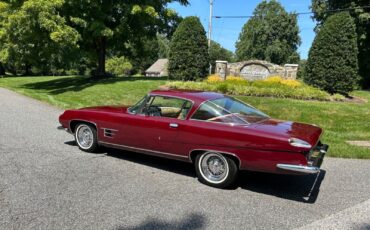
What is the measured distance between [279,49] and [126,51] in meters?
36.9

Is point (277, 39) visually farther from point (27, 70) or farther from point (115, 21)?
point (115, 21)

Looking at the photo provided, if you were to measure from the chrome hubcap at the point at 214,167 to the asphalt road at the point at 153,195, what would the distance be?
19 centimetres

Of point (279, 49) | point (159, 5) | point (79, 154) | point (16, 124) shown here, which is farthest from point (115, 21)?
point (279, 49)

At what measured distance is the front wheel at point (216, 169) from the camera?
5148 millimetres

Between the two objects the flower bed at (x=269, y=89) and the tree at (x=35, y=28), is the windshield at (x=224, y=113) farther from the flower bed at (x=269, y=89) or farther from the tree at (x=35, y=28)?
the tree at (x=35, y=28)

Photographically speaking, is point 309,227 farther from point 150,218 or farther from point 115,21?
point 115,21

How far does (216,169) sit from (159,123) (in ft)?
3.94

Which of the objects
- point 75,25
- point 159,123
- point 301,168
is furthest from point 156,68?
point 301,168

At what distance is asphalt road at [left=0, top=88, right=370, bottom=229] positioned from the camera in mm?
4090

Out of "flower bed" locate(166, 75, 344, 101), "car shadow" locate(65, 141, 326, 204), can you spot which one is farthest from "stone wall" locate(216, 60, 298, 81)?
"car shadow" locate(65, 141, 326, 204)

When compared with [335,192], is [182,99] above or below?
above

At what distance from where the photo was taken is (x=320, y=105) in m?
12.0

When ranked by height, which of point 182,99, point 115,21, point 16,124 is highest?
point 115,21

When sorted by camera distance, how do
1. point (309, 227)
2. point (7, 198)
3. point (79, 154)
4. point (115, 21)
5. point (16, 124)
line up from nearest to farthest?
point (309, 227) < point (7, 198) < point (79, 154) < point (16, 124) < point (115, 21)
